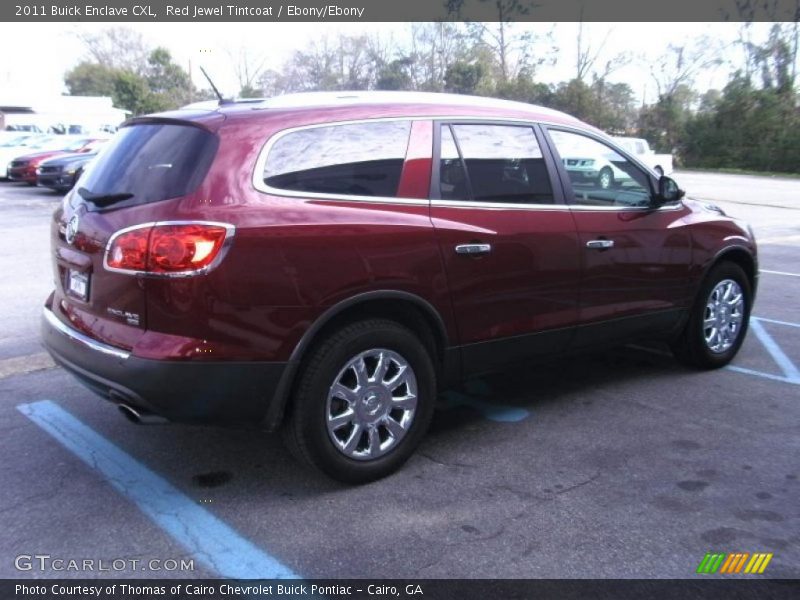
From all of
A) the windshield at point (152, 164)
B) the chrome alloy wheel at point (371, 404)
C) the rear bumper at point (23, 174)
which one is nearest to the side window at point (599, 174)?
the chrome alloy wheel at point (371, 404)

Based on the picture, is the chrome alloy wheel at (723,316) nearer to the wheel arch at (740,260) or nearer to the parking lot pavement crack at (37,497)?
the wheel arch at (740,260)

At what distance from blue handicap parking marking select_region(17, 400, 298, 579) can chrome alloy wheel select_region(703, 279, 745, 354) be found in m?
3.71

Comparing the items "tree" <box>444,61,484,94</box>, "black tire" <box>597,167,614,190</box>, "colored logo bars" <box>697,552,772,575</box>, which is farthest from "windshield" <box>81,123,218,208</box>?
"tree" <box>444,61,484,94</box>

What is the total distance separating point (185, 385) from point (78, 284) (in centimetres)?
87

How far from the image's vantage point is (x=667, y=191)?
493 cm

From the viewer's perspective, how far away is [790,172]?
41.0 m

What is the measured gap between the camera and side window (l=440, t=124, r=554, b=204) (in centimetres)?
390

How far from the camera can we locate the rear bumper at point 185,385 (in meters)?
3.10

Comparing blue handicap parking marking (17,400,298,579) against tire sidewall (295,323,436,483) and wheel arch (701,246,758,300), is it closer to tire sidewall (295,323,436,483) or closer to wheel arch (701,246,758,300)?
tire sidewall (295,323,436,483)

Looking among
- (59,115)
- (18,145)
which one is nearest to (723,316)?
(18,145)

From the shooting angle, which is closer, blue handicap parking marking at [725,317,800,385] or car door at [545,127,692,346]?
car door at [545,127,692,346]

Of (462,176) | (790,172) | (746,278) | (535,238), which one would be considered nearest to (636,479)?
(535,238)

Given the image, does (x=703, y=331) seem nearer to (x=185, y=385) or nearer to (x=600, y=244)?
(x=600, y=244)

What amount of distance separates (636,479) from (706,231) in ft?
7.35
